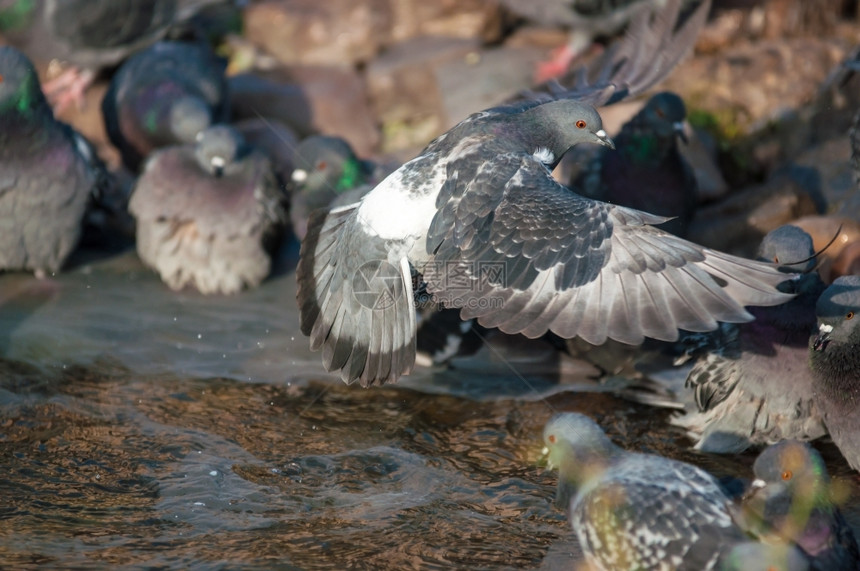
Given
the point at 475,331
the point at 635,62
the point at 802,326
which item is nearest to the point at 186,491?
the point at 475,331

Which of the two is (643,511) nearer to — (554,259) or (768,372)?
(554,259)

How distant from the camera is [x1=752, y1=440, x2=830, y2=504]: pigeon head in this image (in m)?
3.95

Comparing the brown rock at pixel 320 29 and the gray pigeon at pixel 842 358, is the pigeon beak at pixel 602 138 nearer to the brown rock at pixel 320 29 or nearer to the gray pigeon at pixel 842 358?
the gray pigeon at pixel 842 358

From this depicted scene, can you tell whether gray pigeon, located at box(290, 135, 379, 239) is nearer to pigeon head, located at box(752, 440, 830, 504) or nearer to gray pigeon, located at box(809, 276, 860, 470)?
gray pigeon, located at box(809, 276, 860, 470)

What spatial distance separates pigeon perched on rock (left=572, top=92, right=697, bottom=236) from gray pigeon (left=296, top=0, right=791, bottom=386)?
1.33m

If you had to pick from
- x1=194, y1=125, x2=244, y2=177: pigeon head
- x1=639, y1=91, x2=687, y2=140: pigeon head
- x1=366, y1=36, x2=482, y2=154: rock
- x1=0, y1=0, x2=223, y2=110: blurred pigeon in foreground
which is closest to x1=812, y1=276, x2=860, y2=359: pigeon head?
x1=639, y1=91, x2=687, y2=140: pigeon head

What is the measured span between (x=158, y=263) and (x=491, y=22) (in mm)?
4216

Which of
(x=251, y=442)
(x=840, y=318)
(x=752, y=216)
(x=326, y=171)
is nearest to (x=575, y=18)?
(x=752, y=216)

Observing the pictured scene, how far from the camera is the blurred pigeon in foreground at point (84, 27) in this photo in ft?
28.0

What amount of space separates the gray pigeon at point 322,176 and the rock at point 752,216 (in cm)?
243

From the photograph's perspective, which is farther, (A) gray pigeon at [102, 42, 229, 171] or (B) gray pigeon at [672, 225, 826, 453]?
(A) gray pigeon at [102, 42, 229, 171]

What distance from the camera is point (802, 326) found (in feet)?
17.0

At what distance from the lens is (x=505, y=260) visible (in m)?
4.63

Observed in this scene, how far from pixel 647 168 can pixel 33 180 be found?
13.6 feet
